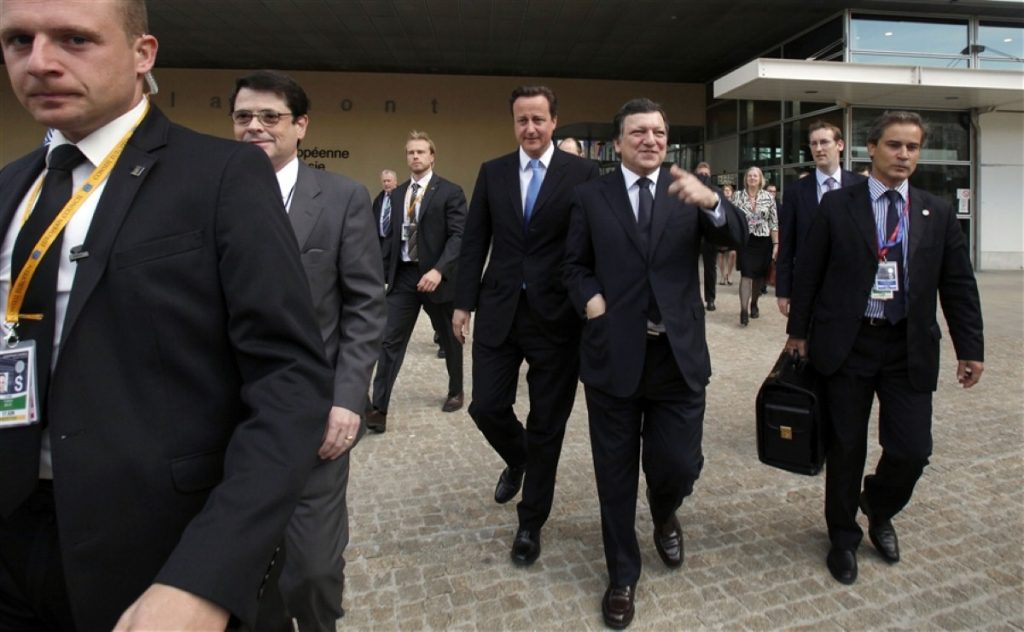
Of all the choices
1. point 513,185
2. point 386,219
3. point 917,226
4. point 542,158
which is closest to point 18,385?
point 513,185

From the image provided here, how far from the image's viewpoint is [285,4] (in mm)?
15109

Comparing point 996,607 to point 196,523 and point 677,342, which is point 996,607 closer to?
point 677,342

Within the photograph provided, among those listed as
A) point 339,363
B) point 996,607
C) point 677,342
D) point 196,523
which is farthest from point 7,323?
point 996,607

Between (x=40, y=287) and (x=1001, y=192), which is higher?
(x=1001, y=192)

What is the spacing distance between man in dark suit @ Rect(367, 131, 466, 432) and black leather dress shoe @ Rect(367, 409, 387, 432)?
Answer: 28 centimetres

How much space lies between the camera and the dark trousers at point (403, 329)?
5504 millimetres

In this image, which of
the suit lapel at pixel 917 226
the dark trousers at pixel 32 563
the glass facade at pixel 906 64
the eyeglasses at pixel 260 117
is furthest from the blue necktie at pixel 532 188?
the glass facade at pixel 906 64

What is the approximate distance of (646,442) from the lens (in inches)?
123

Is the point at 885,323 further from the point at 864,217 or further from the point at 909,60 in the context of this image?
the point at 909,60

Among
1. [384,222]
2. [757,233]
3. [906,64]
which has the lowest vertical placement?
[384,222]

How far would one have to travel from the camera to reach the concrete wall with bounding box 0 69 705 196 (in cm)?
2123

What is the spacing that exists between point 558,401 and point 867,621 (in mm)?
1599

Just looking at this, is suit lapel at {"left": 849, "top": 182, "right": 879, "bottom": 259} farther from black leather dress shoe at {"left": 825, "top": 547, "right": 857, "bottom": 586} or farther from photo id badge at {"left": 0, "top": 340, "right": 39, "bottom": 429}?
photo id badge at {"left": 0, "top": 340, "right": 39, "bottom": 429}

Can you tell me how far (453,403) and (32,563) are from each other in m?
4.64
